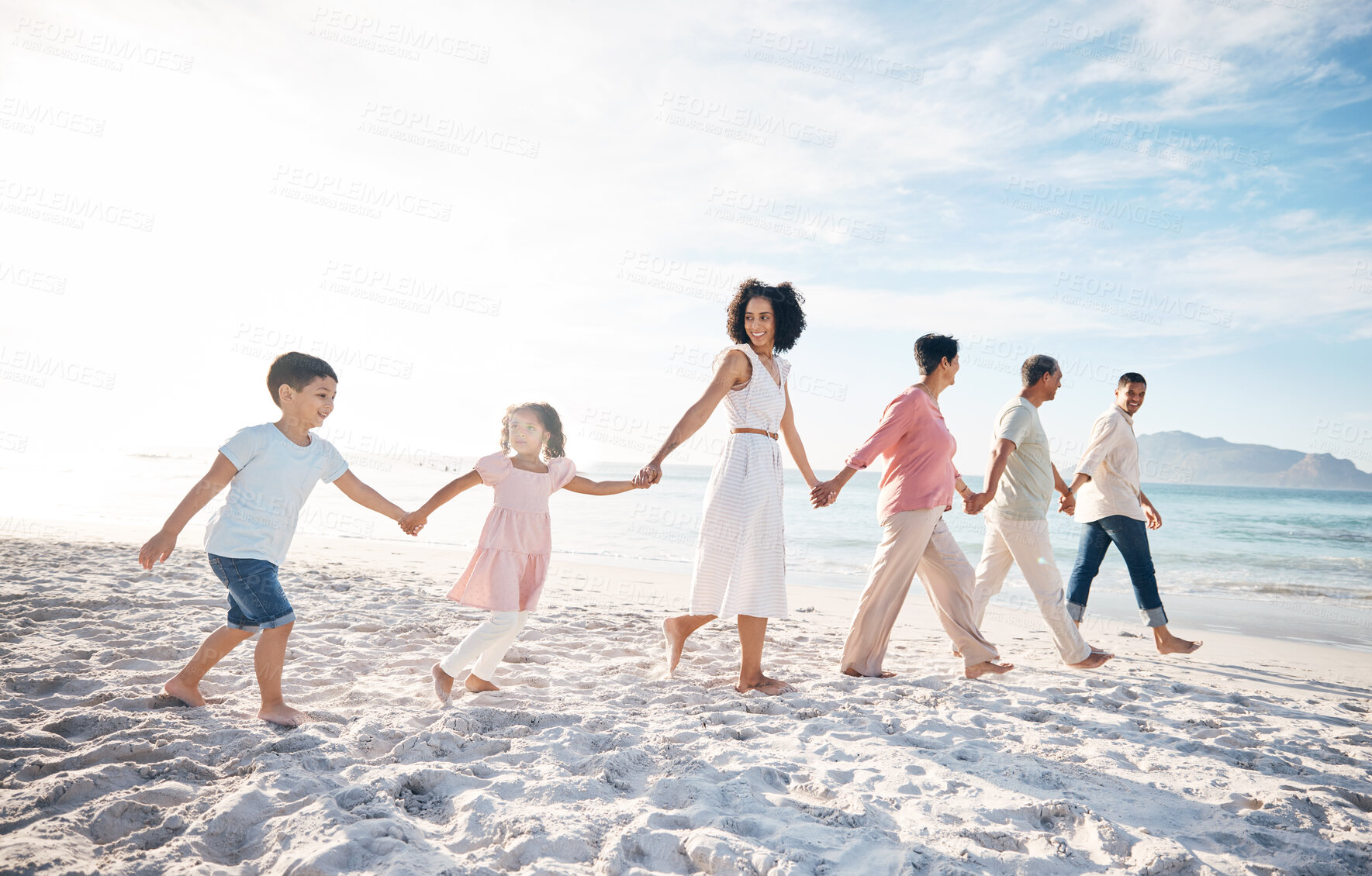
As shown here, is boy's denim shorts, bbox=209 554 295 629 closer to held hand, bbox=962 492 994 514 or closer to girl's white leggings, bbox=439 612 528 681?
girl's white leggings, bbox=439 612 528 681

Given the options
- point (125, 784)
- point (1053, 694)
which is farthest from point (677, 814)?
point (1053, 694)

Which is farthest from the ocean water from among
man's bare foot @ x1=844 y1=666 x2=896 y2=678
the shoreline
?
man's bare foot @ x1=844 y1=666 x2=896 y2=678

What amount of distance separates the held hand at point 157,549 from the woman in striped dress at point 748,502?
7.08 ft

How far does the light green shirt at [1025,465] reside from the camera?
476cm

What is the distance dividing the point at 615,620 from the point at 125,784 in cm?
372

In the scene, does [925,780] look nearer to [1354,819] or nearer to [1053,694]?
[1354,819]

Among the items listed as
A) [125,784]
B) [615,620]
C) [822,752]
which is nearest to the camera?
[125,784]

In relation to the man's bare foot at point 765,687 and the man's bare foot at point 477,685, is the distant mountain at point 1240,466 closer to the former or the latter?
the man's bare foot at point 765,687

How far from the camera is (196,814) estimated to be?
229 cm

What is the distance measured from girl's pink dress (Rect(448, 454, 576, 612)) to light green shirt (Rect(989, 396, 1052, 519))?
303 centimetres

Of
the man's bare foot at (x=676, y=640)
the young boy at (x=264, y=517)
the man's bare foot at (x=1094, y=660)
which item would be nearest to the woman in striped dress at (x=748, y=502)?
the man's bare foot at (x=676, y=640)

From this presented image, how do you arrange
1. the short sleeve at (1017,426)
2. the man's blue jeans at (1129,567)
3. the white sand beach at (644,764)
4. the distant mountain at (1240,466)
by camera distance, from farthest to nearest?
the distant mountain at (1240,466)
the man's blue jeans at (1129,567)
the short sleeve at (1017,426)
the white sand beach at (644,764)

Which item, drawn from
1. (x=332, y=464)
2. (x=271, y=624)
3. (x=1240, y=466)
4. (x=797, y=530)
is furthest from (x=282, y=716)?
(x=1240, y=466)

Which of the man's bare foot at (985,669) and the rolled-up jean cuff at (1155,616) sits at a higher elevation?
the rolled-up jean cuff at (1155,616)
